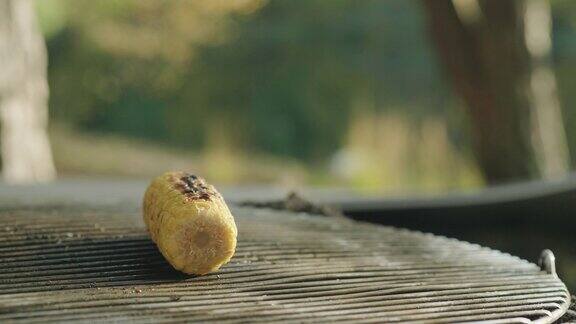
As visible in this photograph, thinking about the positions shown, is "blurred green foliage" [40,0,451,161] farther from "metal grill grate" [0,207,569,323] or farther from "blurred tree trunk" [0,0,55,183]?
"metal grill grate" [0,207,569,323]

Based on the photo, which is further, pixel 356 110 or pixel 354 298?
pixel 356 110

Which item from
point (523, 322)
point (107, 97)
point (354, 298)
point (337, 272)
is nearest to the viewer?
point (523, 322)

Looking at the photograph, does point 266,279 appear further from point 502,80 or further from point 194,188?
point 502,80

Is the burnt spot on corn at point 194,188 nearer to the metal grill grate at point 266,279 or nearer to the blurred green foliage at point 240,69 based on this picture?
the metal grill grate at point 266,279

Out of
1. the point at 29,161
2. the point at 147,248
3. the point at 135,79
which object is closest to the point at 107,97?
the point at 135,79

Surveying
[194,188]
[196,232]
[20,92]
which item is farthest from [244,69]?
[196,232]

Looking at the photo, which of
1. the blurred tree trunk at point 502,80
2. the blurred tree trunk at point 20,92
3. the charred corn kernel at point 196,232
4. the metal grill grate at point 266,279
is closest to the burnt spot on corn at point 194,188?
the charred corn kernel at point 196,232

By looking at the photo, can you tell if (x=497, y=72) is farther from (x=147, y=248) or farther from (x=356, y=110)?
(x=356, y=110)
